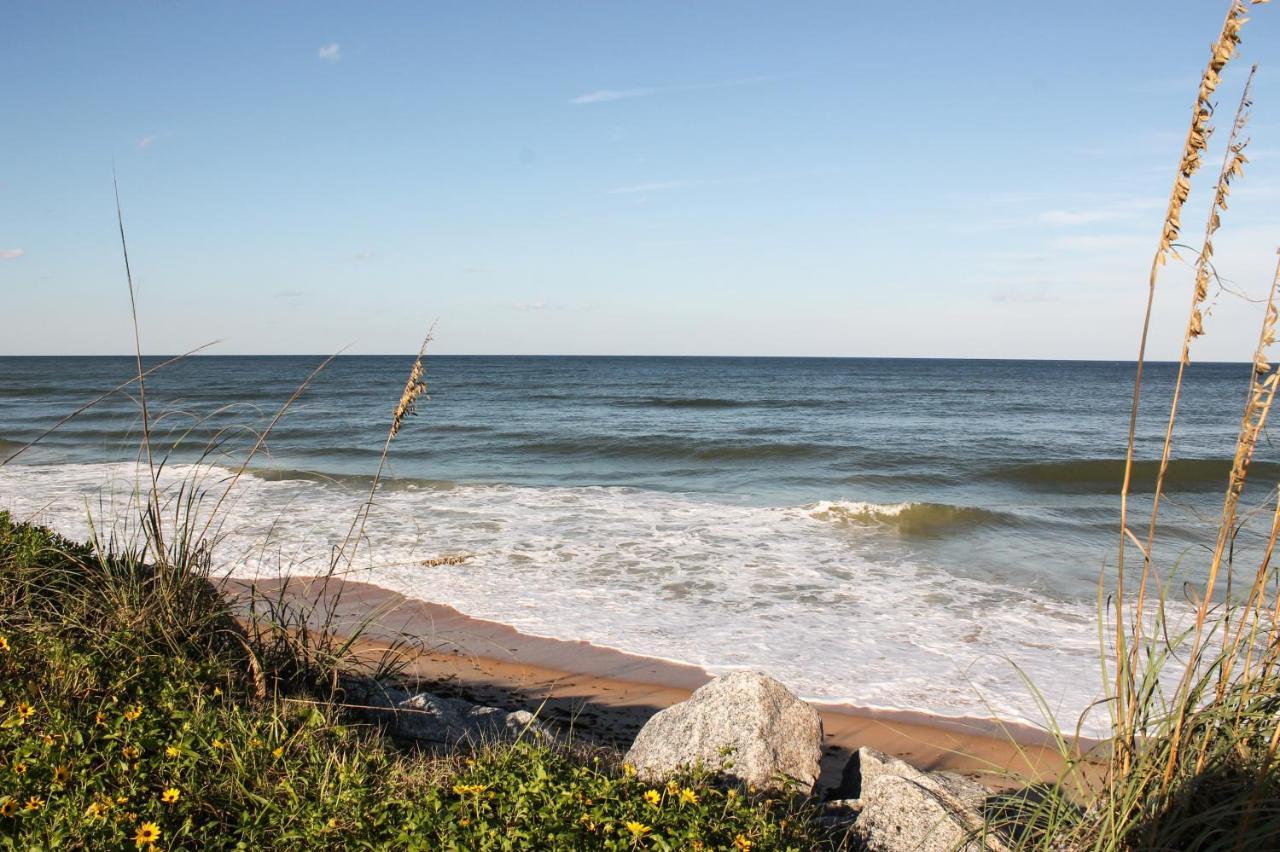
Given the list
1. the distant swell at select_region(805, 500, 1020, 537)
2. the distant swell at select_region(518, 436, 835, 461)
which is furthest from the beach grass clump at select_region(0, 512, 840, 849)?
the distant swell at select_region(518, 436, 835, 461)

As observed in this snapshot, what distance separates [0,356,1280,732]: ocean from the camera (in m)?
6.73

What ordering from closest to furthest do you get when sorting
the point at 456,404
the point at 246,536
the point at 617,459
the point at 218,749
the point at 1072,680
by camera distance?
the point at 218,749, the point at 1072,680, the point at 246,536, the point at 617,459, the point at 456,404

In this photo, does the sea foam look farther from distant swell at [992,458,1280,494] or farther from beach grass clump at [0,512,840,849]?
distant swell at [992,458,1280,494]

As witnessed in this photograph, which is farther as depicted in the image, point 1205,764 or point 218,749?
point 218,749

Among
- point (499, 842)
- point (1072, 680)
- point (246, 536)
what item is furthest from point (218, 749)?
point (246, 536)

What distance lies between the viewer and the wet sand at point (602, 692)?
505 centimetres

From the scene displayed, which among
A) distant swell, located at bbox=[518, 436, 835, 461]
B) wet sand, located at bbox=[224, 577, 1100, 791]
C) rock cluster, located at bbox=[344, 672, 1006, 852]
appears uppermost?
distant swell, located at bbox=[518, 436, 835, 461]

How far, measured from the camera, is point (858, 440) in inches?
872

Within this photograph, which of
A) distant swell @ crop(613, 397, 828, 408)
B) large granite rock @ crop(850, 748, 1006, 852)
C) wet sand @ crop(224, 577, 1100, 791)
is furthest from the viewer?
distant swell @ crop(613, 397, 828, 408)

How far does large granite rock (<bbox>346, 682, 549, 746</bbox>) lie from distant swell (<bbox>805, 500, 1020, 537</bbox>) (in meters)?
8.26

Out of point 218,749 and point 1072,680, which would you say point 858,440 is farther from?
point 218,749

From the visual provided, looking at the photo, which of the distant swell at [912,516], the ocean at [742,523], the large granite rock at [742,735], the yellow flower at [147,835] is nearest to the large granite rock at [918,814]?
the large granite rock at [742,735]

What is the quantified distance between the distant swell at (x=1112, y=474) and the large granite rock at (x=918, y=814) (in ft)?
46.7

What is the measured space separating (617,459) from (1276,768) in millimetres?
16986
